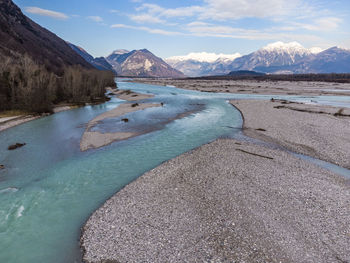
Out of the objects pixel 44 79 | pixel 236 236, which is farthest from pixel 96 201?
pixel 44 79

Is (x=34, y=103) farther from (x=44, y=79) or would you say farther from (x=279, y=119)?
(x=279, y=119)

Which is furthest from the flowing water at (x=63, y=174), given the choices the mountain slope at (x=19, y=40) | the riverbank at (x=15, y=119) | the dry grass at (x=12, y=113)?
the mountain slope at (x=19, y=40)

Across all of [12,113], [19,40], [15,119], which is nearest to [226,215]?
[15,119]

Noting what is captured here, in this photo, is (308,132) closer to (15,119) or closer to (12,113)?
(15,119)

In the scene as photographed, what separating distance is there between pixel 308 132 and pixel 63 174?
114 ft

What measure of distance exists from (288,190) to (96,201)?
15.4m

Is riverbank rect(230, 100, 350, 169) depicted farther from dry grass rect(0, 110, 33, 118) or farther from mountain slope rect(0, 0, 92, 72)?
mountain slope rect(0, 0, 92, 72)

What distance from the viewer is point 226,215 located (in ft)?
43.5

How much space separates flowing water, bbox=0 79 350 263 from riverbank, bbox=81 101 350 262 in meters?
1.83

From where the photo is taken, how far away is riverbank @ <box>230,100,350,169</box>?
80.7 feet

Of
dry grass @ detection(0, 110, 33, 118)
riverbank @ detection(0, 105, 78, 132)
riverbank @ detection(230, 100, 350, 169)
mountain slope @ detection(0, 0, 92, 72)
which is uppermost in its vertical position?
mountain slope @ detection(0, 0, 92, 72)

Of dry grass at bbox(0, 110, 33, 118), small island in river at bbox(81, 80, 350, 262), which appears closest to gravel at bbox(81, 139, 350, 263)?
small island in river at bbox(81, 80, 350, 262)

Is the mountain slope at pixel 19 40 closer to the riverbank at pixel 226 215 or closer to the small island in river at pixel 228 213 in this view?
the small island in river at pixel 228 213

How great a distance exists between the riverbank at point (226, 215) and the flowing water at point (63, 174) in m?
1.83
